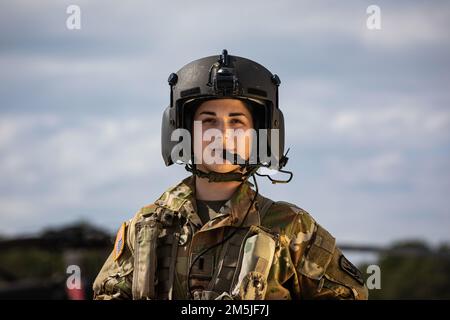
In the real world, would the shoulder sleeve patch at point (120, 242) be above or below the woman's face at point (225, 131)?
below

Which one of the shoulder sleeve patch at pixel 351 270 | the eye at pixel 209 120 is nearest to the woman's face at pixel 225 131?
the eye at pixel 209 120

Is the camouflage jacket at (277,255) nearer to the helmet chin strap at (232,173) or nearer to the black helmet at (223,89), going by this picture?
the helmet chin strap at (232,173)

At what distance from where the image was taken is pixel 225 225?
609 cm

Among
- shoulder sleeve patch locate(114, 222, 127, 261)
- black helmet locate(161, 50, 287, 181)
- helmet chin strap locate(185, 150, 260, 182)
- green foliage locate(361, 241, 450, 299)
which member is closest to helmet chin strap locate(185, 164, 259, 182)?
helmet chin strap locate(185, 150, 260, 182)

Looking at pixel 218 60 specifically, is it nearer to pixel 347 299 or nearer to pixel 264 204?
pixel 264 204

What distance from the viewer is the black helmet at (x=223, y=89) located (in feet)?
20.2

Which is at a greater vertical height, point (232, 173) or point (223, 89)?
point (223, 89)

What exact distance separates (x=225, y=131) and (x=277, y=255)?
887 mm

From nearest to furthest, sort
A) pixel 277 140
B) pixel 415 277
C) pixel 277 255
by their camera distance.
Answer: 1. pixel 277 255
2. pixel 277 140
3. pixel 415 277

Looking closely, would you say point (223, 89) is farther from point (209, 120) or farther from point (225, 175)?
point (225, 175)

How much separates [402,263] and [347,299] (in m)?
66.8

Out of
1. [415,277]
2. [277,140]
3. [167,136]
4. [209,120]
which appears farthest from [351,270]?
[415,277]
